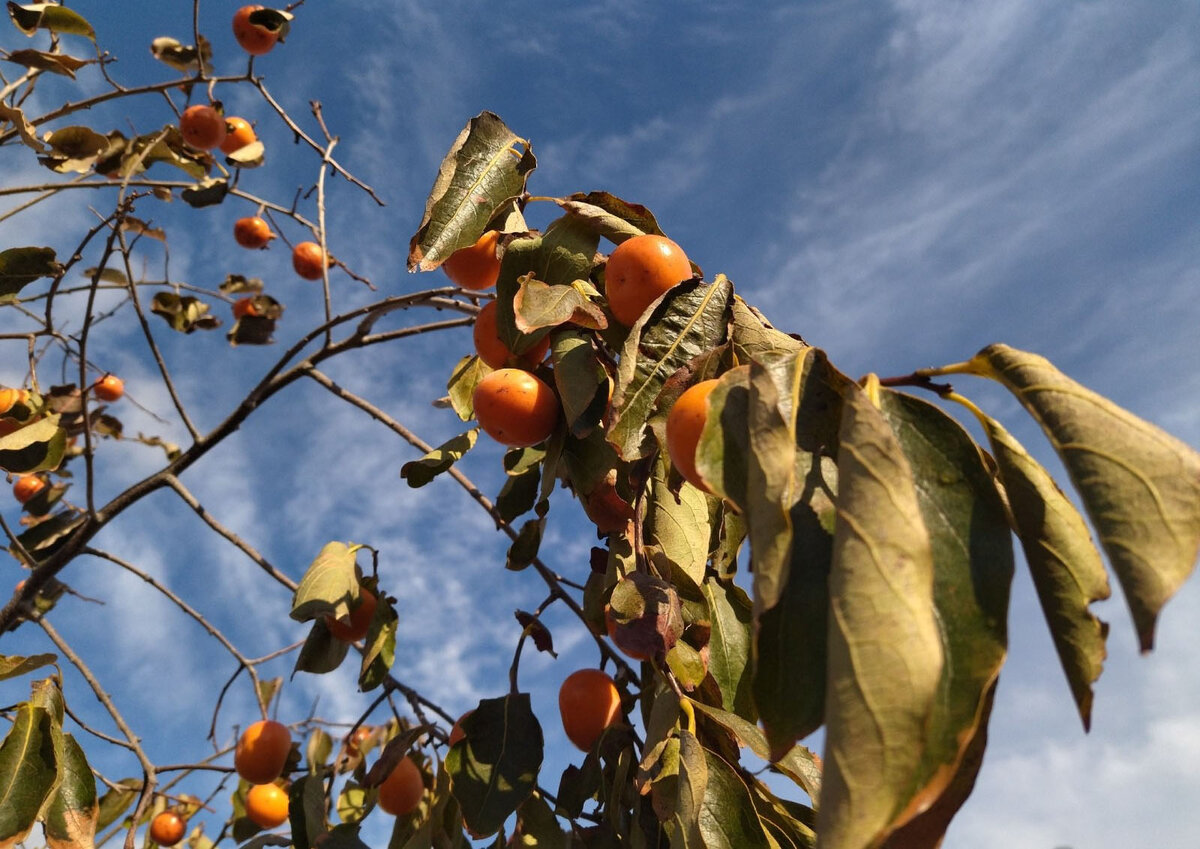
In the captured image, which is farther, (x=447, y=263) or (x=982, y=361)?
(x=447, y=263)

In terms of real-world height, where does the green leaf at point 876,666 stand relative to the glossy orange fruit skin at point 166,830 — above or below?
below

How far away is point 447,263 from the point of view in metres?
1.48

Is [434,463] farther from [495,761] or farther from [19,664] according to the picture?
[19,664]

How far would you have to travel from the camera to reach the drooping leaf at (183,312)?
326 centimetres

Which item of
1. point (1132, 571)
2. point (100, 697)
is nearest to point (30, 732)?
point (100, 697)

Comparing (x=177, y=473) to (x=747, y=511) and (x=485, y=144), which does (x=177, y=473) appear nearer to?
(x=485, y=144)

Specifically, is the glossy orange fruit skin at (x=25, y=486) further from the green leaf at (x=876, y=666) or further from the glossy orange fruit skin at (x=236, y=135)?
the green leaf at (x=876, y=666)

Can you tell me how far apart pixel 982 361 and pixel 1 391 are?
309 centimetres

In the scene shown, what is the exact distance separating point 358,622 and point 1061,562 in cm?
147

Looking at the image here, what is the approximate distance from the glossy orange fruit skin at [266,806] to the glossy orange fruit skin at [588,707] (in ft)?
5.48

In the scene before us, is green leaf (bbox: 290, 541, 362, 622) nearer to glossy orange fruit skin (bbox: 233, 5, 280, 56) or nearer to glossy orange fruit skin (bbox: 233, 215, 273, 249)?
glossy orange fruit skin (bbox: 233, 5, 280, 56)

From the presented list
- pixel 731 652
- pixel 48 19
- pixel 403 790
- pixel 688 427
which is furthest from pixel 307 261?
pixel 688 427

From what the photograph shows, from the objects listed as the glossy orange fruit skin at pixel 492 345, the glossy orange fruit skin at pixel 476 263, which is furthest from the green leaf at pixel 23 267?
the glossy orange fruit skin at pixel 492 345

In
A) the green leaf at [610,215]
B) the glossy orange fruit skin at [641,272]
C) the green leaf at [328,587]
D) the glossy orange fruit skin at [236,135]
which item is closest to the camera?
the glossy orange fruit skin at [641,272]
